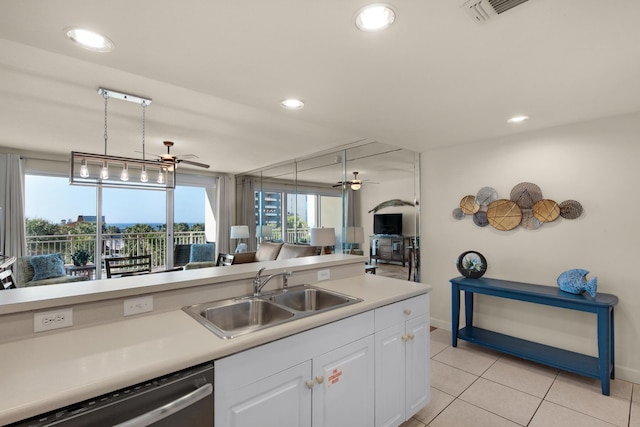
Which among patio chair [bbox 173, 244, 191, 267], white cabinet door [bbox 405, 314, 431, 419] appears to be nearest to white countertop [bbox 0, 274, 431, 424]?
white cabinet door [bbox 405, 314, 431, 419]

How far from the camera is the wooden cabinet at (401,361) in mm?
1731

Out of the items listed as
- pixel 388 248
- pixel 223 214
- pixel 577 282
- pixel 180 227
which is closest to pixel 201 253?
pixel 180 227

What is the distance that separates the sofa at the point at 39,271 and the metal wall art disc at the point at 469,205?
5.36 meters

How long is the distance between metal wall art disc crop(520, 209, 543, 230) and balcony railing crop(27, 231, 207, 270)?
6.28 m

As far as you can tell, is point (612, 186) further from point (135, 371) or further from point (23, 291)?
point (23, 291)

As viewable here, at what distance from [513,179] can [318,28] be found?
9.00 feet

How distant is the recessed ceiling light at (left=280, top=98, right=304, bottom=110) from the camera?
2.24 m

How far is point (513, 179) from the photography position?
312 centimetres

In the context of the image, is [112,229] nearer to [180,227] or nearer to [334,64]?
[180,227]

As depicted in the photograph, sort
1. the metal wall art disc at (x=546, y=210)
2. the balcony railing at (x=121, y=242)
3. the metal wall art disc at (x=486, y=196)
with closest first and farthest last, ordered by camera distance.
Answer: the metal wall art disc at (x=546, y=210)
the metal wall art disc at (x=486, y=196)
the balcony railing at (x=121, y=242)

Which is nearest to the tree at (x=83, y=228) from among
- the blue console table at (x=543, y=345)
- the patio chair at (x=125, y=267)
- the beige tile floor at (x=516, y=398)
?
the patio chair at (x=125, y=267)

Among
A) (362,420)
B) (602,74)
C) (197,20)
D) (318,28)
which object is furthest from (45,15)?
(602,74)

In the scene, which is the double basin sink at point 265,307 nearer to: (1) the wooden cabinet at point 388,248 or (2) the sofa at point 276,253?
(1) the wooden cabinet at point 388,248

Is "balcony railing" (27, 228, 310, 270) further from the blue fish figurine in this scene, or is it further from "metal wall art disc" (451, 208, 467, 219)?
the blue fish figurine
